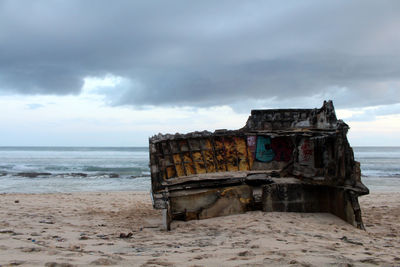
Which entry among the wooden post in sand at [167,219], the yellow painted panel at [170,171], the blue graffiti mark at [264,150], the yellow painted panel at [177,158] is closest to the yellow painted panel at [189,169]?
the yellow painted panel at [177,158]

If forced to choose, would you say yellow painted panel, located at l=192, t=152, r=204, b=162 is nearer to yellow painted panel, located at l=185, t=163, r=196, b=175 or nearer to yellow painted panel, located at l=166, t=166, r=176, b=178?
yellow painted panel, located at l=185, t=163, r=196, b=175

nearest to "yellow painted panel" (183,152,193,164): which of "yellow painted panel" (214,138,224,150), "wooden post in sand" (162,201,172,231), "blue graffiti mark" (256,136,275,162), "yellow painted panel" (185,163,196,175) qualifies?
"yellow painted panel" (185,163,196,175)

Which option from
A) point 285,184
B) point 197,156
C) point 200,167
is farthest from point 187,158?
point 285,184

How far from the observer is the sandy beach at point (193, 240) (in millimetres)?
3719

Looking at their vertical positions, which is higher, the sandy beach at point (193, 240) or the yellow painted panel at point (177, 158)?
the yellow painted panel at point (177, 158)

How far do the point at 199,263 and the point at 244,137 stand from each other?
6.92 meters

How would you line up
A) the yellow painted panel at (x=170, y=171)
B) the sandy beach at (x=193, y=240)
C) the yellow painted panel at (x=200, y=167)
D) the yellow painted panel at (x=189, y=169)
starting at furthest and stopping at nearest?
the yellow painted panel at (x=200, y=167), the yellow painted panel at (x=189, y=169), the yellow painted panel at (x=170, y=171), the sandy beach at (x=193, y=240)

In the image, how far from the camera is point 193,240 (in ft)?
17.2

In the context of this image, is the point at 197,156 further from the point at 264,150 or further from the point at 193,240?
the point at 193,240

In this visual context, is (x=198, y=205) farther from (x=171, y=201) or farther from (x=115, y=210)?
(x=115, y=210)

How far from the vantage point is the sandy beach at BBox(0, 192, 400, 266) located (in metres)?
3.72

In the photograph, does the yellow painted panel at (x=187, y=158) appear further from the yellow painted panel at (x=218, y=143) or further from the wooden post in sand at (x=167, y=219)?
the wooden post in sand at (x=167, y=219)

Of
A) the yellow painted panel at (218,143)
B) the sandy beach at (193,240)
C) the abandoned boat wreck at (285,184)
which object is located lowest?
the sandy beach at (193,240)

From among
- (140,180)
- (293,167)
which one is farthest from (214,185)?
(140,180)
